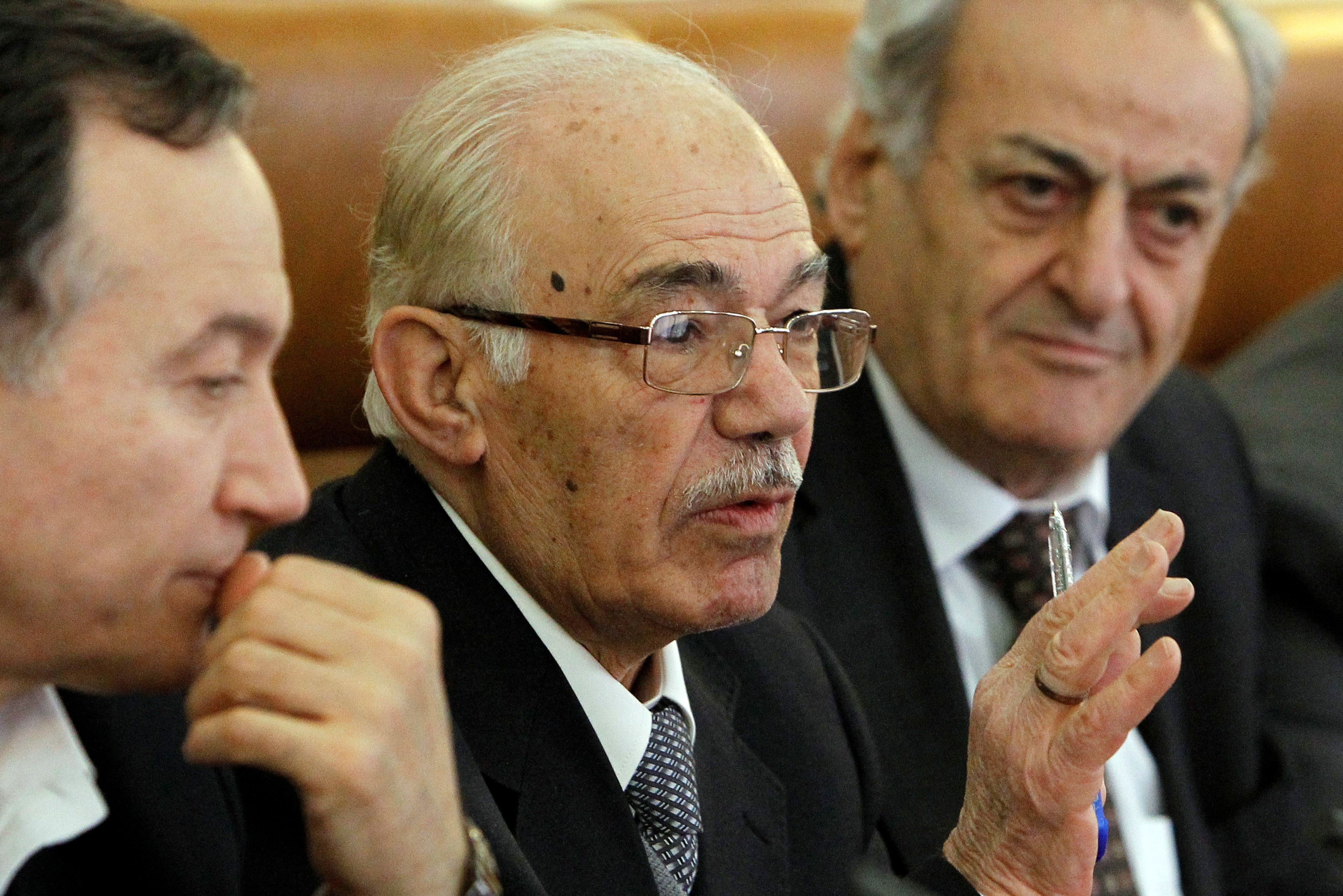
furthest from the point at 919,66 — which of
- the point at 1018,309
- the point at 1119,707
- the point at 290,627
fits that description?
the point at 290,627

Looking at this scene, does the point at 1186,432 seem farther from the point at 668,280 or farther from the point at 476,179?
the point at 476,179

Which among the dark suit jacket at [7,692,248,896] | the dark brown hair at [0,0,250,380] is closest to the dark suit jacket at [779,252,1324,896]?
the dark suit jacket at [7,692,248,896]

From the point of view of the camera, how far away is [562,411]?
4.78 ft

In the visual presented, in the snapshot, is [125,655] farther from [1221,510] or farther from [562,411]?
[1221,510]

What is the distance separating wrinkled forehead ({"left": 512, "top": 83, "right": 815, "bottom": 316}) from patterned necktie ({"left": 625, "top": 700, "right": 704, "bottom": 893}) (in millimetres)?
431

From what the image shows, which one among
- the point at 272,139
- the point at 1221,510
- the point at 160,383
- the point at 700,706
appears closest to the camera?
the point at 160,383

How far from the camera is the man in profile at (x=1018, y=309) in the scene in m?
2.17

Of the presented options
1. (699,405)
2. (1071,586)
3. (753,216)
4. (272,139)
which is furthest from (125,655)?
(272,139)

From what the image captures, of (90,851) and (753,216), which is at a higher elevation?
(753,216)

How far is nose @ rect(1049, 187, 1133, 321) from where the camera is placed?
7.26ft

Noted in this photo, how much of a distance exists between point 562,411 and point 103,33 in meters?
0.50

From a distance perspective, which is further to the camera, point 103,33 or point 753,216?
point 753,216

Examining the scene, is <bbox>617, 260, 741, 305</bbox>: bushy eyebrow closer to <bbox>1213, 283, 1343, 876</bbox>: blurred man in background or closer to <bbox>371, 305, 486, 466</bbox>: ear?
<bbox>371, 305, 486, 466</bbox>: ear

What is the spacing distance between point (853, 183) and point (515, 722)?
1.27 meters
